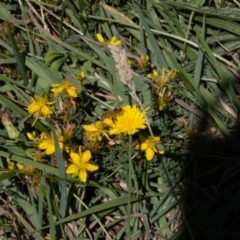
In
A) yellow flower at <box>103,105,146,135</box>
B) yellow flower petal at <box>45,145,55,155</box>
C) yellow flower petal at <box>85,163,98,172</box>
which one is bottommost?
yellow flower petal at <box>85,163,98,172</box>

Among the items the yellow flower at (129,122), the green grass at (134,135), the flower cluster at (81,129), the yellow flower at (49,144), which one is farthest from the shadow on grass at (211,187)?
the yellow flower at (49,144)

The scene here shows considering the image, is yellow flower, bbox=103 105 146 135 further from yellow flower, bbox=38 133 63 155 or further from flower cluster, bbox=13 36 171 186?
yellow flower, bbox=38 133 63 155

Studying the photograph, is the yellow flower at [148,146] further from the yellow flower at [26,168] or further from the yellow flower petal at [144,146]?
the yellow flower at [26,168]

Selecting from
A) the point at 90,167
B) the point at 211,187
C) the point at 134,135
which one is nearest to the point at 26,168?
the point at 90,167

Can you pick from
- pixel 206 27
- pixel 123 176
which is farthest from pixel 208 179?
pixel 206 27

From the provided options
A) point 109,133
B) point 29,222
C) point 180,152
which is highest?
point 109,133

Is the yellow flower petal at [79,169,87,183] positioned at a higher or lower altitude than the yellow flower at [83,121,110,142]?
lower

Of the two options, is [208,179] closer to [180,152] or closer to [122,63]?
[180,152]

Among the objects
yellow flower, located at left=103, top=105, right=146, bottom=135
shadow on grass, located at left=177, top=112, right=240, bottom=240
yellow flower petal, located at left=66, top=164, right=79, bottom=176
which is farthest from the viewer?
shadow on grass, located at left=177, top=112, right=240, bottom=240

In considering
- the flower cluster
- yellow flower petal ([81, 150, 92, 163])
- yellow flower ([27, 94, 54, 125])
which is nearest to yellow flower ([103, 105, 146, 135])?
the flower cluster
